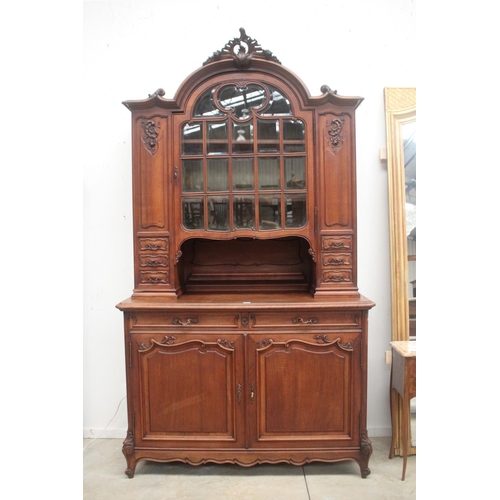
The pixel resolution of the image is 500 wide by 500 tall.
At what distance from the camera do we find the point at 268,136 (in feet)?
6.51

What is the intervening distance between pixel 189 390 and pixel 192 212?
0.92 metres

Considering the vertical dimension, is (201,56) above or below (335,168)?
above

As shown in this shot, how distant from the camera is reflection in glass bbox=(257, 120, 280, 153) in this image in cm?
198

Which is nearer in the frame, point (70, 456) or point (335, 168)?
point (70, 456)

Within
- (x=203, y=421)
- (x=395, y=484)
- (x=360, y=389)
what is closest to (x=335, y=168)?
(x=360, y=389)

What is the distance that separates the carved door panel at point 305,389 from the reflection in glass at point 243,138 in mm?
981

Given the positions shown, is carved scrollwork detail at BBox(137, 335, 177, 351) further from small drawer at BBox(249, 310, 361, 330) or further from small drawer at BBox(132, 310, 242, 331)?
small drawer at BBox(249, 310, 361, 330)

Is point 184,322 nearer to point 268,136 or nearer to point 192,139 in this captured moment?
point 192,139

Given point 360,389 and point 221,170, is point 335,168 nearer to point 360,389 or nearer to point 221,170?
point 221,170

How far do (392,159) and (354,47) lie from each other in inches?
29.0

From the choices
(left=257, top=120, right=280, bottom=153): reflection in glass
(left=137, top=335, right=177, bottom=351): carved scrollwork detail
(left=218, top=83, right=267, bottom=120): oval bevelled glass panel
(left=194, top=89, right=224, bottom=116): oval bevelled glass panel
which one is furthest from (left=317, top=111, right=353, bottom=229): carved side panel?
(left=137, top=335, right=177, bottom=351): carved scrollwork detail

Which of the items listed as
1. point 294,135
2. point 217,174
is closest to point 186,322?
point 217,174

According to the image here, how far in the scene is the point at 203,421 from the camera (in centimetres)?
187

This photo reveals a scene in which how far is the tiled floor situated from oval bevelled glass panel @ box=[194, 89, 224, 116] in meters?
1.89
